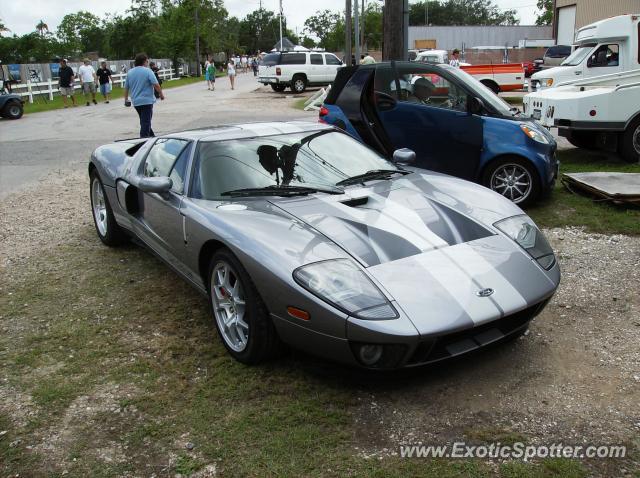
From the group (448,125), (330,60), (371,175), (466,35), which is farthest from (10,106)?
(466,35)

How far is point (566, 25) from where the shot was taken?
3662cm

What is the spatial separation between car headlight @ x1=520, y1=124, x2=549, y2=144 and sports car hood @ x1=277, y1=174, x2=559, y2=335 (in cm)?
286

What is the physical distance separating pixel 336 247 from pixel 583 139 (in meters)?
8.16

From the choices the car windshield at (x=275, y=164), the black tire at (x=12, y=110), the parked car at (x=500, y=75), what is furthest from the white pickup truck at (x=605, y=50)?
the black tire at (x=12, y=110)

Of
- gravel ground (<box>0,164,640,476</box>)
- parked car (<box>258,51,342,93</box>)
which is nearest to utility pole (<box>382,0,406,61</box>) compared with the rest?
gravel ground (<box>0,164,640,476</box>)

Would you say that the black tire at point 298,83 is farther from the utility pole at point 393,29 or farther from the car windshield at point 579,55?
the utility pole at point 393,29

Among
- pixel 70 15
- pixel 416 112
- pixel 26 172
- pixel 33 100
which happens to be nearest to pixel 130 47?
pixel 70 15

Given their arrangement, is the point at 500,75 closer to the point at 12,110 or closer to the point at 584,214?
the point at 584,214

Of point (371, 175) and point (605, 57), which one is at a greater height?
point (605, 57)

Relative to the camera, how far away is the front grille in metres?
2.83

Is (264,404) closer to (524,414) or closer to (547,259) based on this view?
(524,414)

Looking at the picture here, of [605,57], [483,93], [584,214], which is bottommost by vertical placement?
[584,214]

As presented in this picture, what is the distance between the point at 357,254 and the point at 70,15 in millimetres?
100016

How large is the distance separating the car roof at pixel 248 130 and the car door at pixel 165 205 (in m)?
0.11
